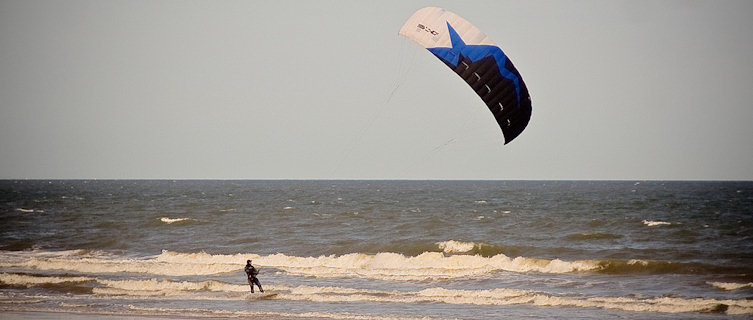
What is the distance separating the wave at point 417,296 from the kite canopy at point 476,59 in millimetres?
4682

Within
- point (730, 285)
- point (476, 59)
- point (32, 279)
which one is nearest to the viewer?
point (476, 59)

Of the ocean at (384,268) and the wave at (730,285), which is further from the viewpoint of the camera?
the wave at (730,285)

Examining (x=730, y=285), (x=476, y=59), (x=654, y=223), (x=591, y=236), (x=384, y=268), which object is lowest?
(x=384, y=268)

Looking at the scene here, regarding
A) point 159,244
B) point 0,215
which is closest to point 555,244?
point 159,244

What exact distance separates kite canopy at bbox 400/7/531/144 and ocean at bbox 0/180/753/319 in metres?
5.37

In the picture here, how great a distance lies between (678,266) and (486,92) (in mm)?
11838

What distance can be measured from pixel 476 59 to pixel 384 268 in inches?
440

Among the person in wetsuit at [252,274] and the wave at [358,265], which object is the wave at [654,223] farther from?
the person in wetsuit at [252,274]

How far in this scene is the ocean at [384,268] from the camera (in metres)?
20.1

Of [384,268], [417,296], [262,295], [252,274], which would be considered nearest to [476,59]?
[417,296]

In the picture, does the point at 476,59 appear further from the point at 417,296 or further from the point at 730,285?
the point at 730,285

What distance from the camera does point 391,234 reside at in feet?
139

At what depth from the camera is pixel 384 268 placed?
30.1 m

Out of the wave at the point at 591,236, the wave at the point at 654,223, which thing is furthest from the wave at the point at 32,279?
the wave at the point at 654,223
